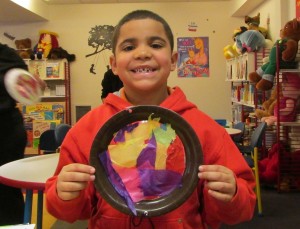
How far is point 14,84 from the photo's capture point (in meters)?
1.26

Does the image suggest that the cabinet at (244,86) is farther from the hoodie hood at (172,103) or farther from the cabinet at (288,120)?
the hoodie hood at (172,103)

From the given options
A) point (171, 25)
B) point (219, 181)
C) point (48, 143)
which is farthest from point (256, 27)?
point (219, 181)

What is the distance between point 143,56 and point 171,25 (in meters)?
5.34

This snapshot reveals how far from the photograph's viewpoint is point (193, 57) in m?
6.10

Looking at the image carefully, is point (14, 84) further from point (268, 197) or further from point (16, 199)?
point (268, 197)

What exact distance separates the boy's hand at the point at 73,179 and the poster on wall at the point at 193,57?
17.8ft

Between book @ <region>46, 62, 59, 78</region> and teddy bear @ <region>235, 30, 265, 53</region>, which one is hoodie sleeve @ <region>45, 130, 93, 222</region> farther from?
book @ <region>46, 62, 59, 78</region>

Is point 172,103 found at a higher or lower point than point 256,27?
lower

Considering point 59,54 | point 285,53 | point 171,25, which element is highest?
point 171,25

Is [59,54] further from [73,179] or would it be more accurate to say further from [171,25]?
[73,179]

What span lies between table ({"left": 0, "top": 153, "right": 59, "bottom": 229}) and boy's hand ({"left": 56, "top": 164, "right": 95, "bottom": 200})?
673 millimetres

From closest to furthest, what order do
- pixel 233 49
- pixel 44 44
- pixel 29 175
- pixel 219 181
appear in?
pixel 219 181
pixel 29 175
pixel 233 49
pixel 44 44

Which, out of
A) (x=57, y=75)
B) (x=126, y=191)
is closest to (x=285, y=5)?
(x=57, y=75)

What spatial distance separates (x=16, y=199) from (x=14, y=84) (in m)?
0.58
